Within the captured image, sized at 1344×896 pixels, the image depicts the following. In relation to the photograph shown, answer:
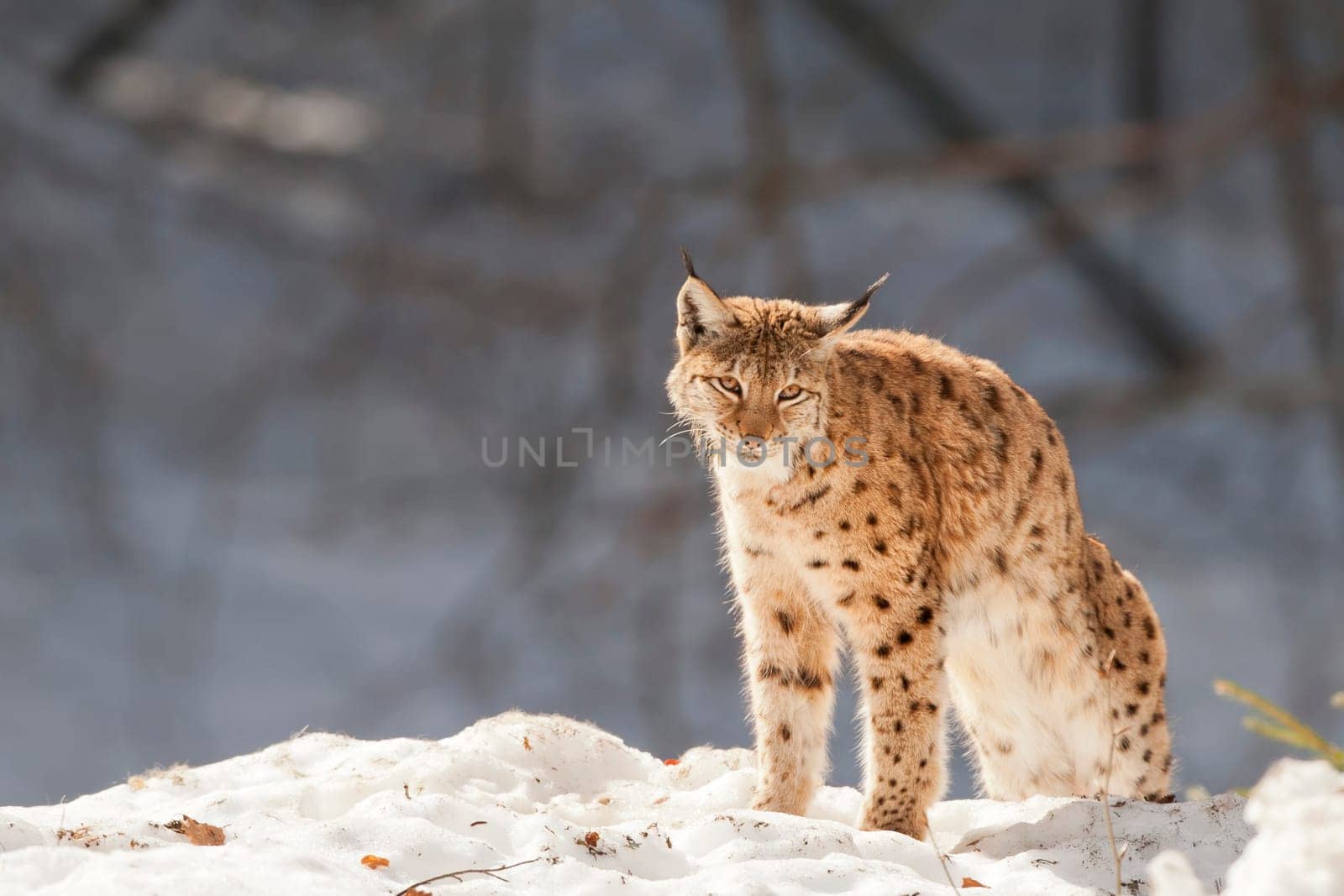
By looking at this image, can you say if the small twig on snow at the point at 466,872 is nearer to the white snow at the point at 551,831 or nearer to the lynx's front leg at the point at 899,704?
the white snow at the point at 551,831

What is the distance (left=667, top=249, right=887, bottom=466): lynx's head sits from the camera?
4332 millimetres

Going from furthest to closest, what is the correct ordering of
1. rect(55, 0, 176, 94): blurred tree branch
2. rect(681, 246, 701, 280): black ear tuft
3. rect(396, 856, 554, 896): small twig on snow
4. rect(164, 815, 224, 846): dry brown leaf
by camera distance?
rect(55, 0, 176, 94): blurred tree branch, rect(681, 246, 701, 280): black ear tuft, rect(164, 815, 224, 846): dry brown leaf, rect(396, 856, 554, 896): small twig on snow

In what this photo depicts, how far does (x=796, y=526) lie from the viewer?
Result: 4.39m

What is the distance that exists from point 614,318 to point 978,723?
241 inches

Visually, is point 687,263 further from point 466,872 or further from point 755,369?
point 466,872

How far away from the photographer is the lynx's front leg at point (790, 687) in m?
4.60

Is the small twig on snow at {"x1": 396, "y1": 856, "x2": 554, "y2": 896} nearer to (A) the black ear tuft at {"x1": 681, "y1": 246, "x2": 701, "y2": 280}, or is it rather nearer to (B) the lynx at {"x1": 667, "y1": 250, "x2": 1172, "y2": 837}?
(B) the lynx at {"x1": 667, "y1": 250, "x2": 1172, "y2": 837}

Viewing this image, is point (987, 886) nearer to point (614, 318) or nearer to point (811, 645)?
point (811, 645)

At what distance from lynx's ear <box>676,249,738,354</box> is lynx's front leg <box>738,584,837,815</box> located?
82 cm

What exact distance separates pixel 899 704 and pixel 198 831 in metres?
2.02

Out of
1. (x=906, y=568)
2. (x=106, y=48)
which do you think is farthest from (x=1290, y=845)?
(x=106, y=48)

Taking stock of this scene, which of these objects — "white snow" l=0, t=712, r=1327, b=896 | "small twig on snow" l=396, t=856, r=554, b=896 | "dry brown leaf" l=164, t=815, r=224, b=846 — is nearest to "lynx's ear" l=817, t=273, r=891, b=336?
"white snow" l=0, t=712, r=1327, b=896

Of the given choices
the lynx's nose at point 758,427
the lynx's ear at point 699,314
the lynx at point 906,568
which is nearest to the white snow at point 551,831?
the lynx at point 906,568

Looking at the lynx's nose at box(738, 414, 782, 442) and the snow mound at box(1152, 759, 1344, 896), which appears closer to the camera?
the snow mound at box(1152, 759, 1344, 896)
